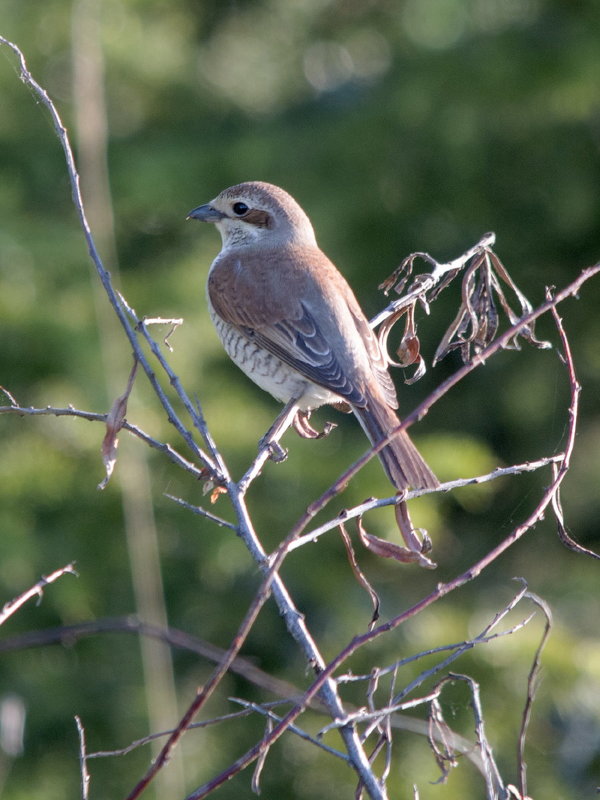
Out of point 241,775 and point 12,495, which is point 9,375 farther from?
point 241,775

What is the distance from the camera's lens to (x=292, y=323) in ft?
11.3

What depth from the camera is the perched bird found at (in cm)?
328

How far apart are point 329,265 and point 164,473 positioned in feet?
6.78

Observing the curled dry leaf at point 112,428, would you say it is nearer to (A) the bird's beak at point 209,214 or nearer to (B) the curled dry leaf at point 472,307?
(B) the curled dry leaf at point 472,307

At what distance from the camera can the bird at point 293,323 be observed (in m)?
3.28

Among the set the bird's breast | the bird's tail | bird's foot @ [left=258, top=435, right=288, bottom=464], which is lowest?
the bird's tail

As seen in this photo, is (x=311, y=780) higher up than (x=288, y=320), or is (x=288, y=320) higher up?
(x=288, y=320)

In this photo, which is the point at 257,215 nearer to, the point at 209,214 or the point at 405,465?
the point at 209,214

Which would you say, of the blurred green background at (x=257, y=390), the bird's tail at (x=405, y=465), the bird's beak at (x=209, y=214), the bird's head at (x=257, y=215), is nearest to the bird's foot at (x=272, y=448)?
the bird's tail at (x=405, y=465)

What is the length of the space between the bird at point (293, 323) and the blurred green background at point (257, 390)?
106cm

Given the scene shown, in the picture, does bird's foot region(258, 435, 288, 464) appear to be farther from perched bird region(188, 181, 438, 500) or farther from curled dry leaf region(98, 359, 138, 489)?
curled dry leaf region(98, 359, 138, 489)

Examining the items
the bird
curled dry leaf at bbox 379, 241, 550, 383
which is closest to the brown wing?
the bird

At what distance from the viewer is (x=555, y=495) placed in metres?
1.85

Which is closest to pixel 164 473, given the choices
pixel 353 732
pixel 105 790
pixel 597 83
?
pixel 105 790
